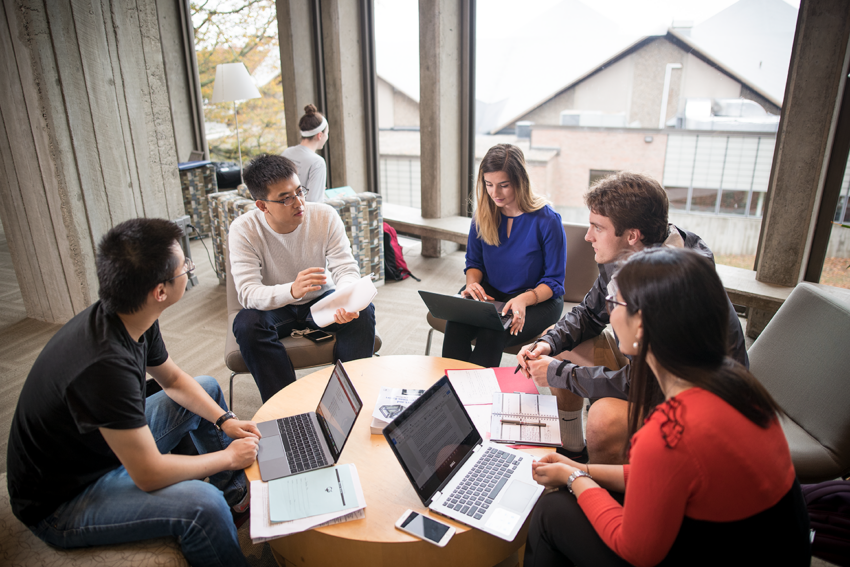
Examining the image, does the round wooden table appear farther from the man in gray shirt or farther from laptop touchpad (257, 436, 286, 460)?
the man in gray shirt

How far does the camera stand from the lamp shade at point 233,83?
5.57 meters

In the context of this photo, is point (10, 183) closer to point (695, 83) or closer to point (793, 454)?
point (793, 454)

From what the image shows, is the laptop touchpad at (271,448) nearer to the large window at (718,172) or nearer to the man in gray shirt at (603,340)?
the man in gray shirt at (603,340)

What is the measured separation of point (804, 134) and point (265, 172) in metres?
2.83

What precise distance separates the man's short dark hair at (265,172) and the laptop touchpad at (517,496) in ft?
5.34

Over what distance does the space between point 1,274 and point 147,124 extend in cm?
233

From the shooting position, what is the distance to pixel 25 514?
1.35m

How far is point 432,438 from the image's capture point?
1417 mm

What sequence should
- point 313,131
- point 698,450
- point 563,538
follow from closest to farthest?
point 698,450 → point 563,538 → point 313,131

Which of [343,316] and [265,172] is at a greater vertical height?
[265,172]

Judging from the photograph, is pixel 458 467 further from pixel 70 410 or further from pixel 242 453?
pixel 70 410

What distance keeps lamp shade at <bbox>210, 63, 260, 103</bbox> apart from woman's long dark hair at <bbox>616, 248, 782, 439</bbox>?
5348 millimetres

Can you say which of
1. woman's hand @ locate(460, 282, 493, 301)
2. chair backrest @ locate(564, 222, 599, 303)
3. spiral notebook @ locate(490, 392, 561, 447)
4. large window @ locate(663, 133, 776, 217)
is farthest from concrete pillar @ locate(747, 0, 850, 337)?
spiral notebook @ locate(490, 392, 561, 447)

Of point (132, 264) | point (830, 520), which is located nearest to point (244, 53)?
point (132, 264)
